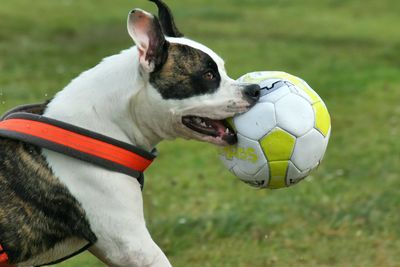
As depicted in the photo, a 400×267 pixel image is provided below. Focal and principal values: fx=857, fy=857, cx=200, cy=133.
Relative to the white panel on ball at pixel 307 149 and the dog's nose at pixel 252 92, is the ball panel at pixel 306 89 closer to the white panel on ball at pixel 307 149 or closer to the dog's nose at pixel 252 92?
the white panel on ball at pixel 307 149

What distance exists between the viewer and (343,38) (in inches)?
786

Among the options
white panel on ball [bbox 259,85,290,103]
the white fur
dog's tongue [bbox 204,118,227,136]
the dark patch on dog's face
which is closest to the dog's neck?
the white fur

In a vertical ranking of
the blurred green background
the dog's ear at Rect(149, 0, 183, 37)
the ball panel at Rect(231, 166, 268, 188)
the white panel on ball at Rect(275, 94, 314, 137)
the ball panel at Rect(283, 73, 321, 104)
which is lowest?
the blurred green background

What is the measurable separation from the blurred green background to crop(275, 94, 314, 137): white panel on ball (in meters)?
1.70

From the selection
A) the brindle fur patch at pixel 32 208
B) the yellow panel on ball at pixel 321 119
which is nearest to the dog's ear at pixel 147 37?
the brindle fur patch at pixel 32 208

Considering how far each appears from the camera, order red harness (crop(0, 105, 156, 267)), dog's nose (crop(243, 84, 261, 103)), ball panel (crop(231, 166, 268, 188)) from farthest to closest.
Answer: ball panel (crop(231, 166, 268, 188)) → dog's nose (crop(243, 84, 261, 103)) → red harness (crop(0, 105, 156, 267))

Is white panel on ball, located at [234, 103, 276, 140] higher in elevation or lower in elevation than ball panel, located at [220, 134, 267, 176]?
higher

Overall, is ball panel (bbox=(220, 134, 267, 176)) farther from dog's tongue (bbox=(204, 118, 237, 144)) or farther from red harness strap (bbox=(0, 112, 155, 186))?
red harness strap (bbox=(0, 112, 155, 186))

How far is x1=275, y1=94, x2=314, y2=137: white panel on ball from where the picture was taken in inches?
204

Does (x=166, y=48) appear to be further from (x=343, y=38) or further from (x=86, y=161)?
(x=343, y=38)

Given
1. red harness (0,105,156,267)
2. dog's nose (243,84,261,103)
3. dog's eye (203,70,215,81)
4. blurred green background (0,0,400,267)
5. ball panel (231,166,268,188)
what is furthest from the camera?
blurred green background (0,0,400,267)

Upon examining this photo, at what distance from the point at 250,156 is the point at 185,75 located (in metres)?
0.68

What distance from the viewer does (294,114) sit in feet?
17.2

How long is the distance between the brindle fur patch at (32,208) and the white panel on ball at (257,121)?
110 cm
